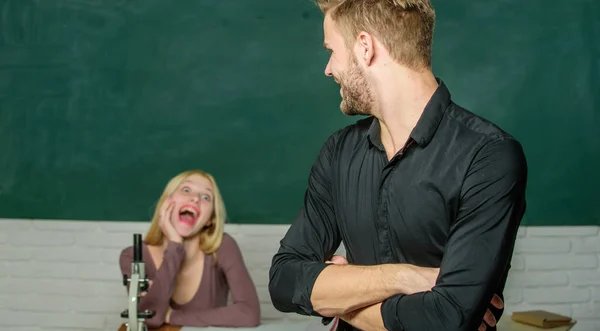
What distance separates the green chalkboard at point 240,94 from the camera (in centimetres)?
393

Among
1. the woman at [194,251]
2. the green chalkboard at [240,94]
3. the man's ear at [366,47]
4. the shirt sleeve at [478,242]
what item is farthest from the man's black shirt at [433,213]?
the green chalkboard at [240,94]

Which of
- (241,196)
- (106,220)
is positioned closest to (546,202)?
(241,196)

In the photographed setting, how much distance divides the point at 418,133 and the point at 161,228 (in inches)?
83.4

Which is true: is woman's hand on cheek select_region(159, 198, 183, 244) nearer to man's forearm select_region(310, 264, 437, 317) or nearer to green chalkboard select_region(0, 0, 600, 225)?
green chalkboard select_region(0, 0, 600, 225)

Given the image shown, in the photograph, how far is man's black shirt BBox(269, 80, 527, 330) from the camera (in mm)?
1454

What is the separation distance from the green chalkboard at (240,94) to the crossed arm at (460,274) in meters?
2.35

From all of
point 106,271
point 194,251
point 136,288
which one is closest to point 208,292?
point 194,251

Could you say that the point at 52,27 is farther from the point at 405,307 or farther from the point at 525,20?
the point at 405,307

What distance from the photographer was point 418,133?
1.54 metres

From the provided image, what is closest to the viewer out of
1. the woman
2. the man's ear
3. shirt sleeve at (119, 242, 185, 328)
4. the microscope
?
the man's ear

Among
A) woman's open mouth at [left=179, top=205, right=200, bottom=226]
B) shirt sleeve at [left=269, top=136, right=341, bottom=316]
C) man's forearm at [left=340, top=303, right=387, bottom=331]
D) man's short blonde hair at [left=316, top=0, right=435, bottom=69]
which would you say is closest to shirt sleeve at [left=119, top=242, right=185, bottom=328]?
woman's open mouth at [left=179, top=205, right=200, bottom=226]

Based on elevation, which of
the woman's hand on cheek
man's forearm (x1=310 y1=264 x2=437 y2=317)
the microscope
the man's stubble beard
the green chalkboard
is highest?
the green chalkboard

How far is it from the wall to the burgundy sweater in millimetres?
390

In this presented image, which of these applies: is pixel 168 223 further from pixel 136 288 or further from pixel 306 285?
pixel 306 285
